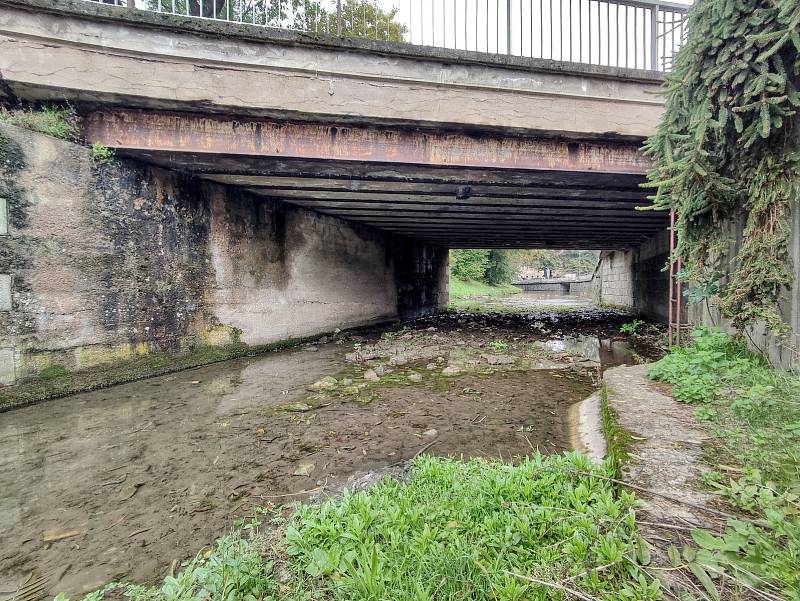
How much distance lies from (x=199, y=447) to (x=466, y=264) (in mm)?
27239

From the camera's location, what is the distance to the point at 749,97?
10.4ft

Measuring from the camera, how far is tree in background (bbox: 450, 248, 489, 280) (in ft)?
94.9

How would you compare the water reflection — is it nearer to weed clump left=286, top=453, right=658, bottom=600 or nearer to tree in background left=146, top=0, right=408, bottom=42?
weed clump left=286, top=453, right=658, bottom=600

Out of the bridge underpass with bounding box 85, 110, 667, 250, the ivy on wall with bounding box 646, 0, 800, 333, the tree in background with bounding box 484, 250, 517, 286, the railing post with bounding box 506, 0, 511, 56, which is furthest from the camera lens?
the tree in background with bounding box 484, 250, 517, 286

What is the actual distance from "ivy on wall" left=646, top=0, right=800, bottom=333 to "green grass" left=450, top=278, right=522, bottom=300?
780 inches

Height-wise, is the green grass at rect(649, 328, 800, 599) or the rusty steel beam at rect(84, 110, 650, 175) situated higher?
the rusty steel beam at rect(84, 110, 650, 175)

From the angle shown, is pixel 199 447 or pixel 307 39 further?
pixel 307 39

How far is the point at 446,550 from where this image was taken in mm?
1608

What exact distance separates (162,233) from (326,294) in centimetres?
391

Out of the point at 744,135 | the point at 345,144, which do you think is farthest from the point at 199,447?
the point at 744,135

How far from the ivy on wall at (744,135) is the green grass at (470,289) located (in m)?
19.8

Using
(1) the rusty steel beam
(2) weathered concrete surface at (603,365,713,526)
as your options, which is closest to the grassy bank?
(1) the rusty steel beam

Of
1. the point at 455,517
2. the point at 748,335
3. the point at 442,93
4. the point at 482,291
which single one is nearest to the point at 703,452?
the point at 455,517

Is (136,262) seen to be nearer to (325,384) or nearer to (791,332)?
(325,384)
